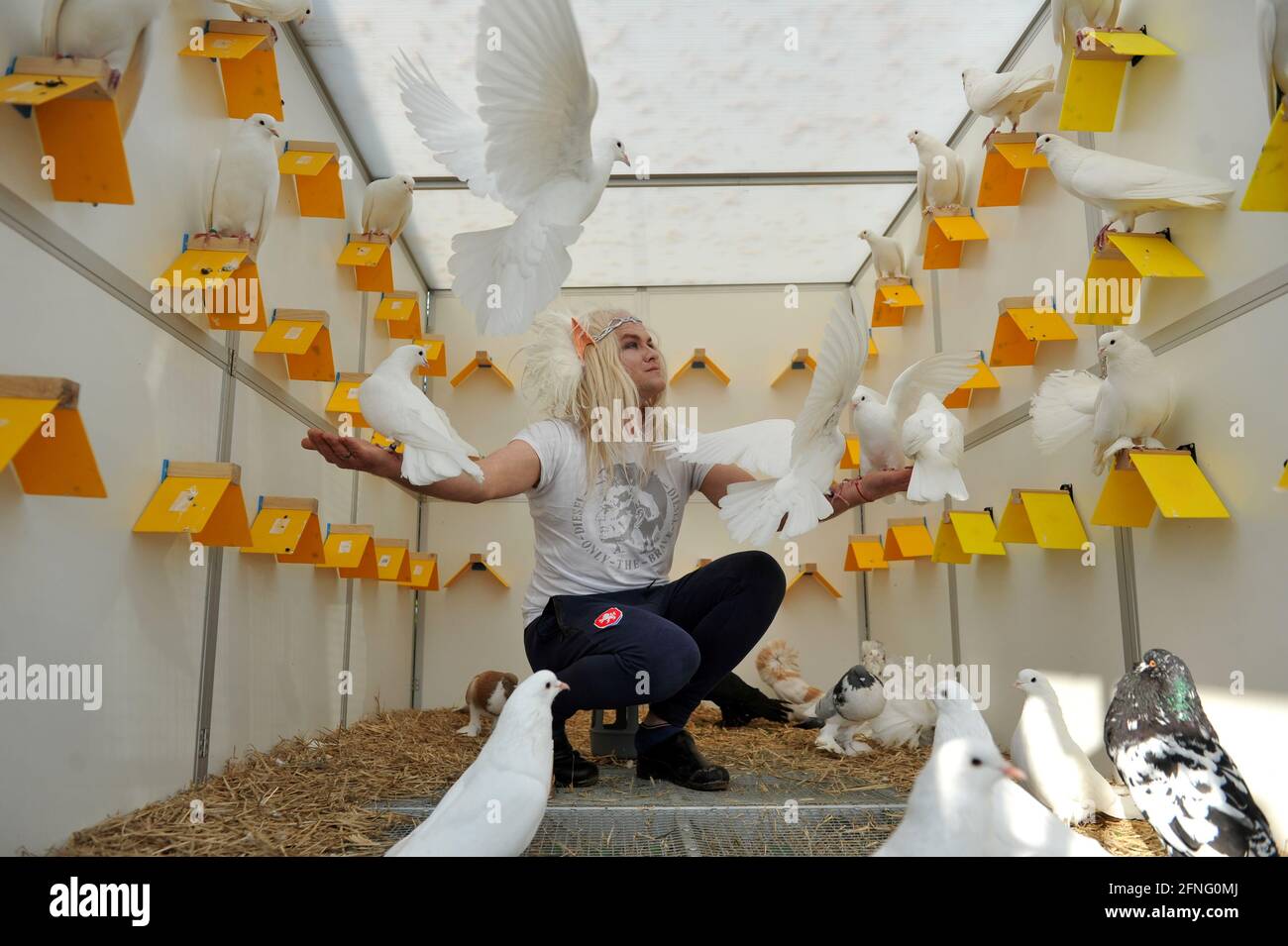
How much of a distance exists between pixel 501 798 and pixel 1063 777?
3.32 feet

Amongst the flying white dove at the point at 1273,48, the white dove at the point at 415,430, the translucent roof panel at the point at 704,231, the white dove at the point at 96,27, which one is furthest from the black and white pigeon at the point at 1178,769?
the translucent roof panel at the point at 704,231

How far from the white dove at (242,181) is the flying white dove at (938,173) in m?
1.79

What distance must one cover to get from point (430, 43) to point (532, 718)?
188 centimetres

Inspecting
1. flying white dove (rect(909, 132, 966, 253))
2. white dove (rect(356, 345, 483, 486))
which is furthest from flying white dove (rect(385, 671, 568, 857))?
flying white dove (rect(909, 132, 966, 253))

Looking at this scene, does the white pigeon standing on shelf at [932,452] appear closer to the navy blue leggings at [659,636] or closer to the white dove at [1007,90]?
the navy blue leggings at [659,636]

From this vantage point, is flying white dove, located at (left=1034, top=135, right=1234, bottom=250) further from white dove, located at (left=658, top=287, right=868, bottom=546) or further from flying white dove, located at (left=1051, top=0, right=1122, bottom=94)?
white dove, located at (left=658, top=287, right=868, bottom=546)

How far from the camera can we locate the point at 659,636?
5.66ft

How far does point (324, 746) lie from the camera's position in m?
2.25

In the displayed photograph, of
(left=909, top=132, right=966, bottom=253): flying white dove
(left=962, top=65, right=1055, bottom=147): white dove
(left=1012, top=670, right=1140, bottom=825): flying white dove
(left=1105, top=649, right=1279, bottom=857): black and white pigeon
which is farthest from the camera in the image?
(left=909, top=132, right=966, bottom=253): flying white dove

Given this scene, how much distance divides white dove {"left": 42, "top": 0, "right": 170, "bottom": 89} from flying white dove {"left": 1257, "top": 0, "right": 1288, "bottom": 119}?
1.52 metres

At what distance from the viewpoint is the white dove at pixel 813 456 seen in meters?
1.33

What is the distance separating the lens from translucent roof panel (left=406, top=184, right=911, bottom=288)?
3.10m

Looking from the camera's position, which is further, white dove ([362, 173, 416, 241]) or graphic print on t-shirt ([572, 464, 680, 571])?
white dove ([362, 173, 416, 241])

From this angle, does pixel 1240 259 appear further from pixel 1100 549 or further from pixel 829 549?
pixel 829 549
